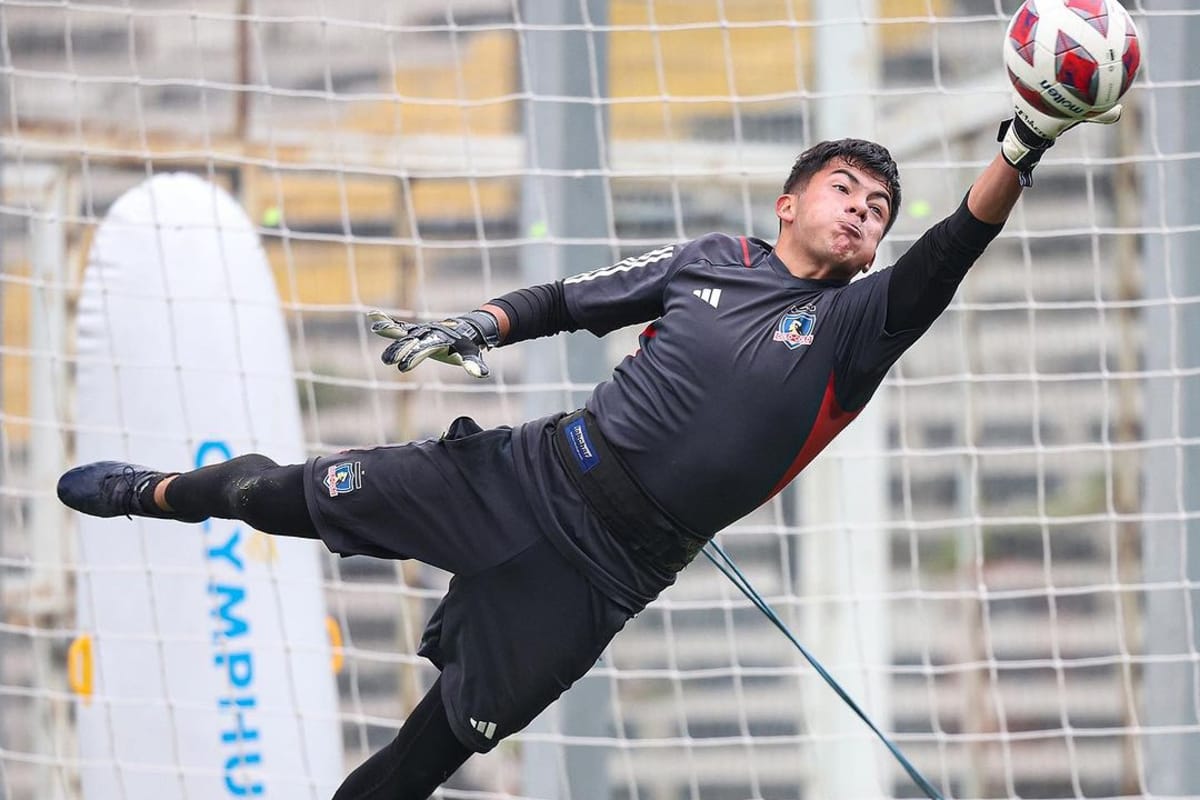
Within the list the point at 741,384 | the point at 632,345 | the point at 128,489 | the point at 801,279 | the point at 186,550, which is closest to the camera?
the point at 741,384

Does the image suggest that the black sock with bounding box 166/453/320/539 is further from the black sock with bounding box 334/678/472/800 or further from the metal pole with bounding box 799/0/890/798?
the metal pole with bounding box 799/0/890/798

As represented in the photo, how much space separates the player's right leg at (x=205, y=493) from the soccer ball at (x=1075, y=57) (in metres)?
1.30

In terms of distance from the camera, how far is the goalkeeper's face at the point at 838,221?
8.54ft

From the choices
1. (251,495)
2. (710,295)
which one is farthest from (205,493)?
(710,295)

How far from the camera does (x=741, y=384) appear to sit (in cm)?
254

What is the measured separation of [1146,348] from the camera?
14.0 feet

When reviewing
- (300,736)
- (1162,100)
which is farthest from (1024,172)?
(300,736)

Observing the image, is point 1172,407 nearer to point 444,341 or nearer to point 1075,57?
point 1075,57

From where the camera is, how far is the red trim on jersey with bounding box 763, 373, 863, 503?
2.57 meters

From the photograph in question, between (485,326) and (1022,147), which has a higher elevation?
(1022,147)

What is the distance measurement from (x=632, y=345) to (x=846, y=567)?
94 centimetres

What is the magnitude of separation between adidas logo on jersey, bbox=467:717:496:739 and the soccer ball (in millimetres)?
1277

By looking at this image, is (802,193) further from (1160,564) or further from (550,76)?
(1160,564)

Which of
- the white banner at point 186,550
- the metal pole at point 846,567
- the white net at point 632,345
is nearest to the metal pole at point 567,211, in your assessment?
the white net at point 632,345
